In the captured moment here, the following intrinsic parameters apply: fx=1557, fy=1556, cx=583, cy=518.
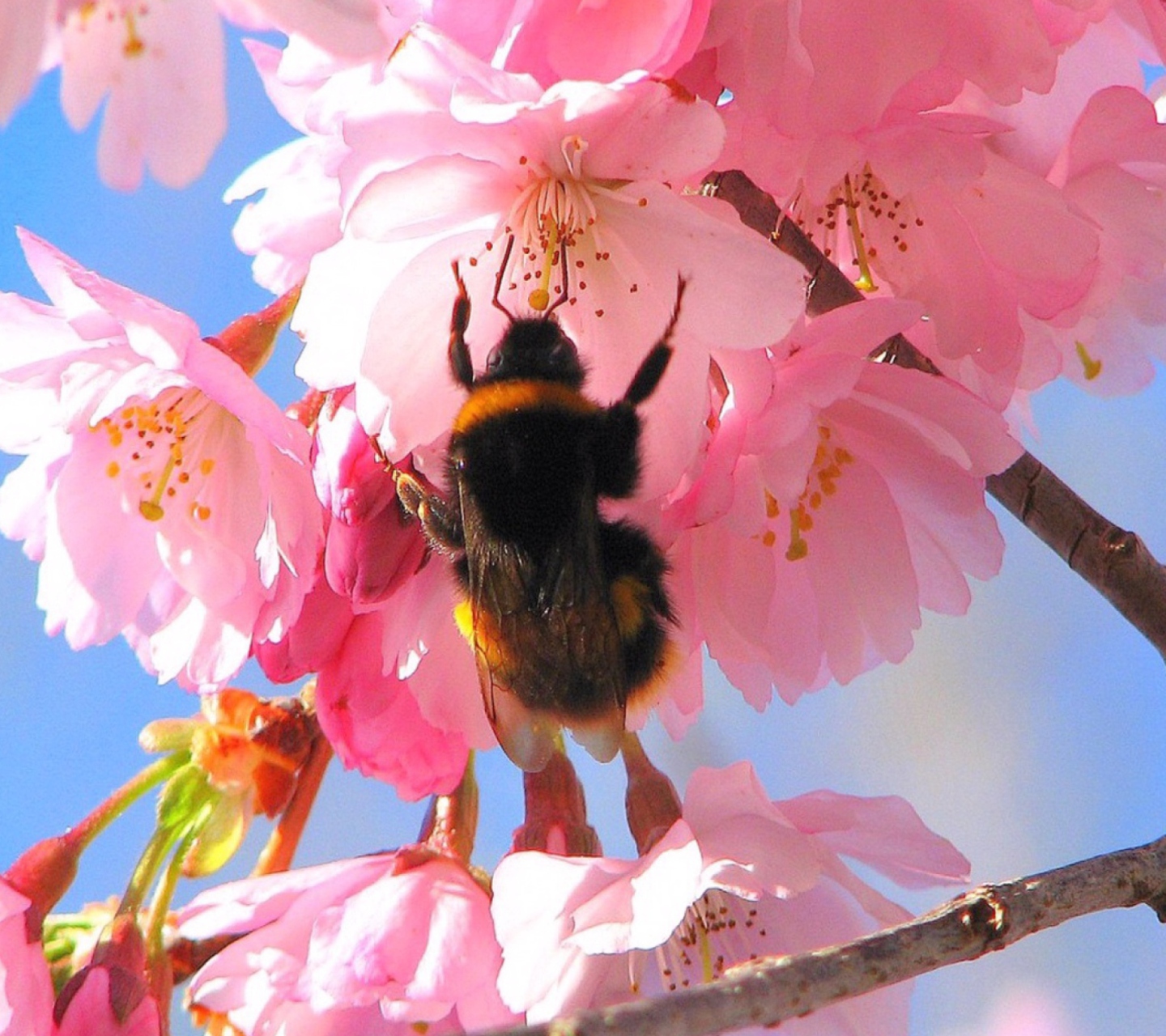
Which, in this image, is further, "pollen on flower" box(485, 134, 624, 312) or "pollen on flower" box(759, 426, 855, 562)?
"pollen on flower" box(759, 426, 855, 562)

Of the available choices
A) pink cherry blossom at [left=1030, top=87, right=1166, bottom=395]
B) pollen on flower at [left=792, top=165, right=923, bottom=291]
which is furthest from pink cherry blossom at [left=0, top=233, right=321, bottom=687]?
pink cherry blossom at [left=1030, top=87, right=1166, bottom=395]

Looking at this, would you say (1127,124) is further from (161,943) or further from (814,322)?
(161,943)

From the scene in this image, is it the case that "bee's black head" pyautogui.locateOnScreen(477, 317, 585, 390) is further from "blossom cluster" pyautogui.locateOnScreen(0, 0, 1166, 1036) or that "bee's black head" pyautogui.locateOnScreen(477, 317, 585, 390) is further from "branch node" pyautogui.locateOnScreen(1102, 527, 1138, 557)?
"branch node" pyautogui.locateOnScreen(1102, 527, 1138, 557)

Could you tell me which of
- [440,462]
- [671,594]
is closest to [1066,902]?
[671,594]

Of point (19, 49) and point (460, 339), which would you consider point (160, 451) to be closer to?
point (460, 339)

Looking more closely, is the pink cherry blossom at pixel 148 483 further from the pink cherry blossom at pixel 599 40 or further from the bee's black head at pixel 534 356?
the pink cherry blossom at pixel 599 40

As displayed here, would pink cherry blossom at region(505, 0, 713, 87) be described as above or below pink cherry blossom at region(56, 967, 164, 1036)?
above

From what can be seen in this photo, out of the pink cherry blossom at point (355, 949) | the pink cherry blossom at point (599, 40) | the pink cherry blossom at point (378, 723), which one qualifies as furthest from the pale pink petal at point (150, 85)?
the pink cherry blossom at point (355, 949)
